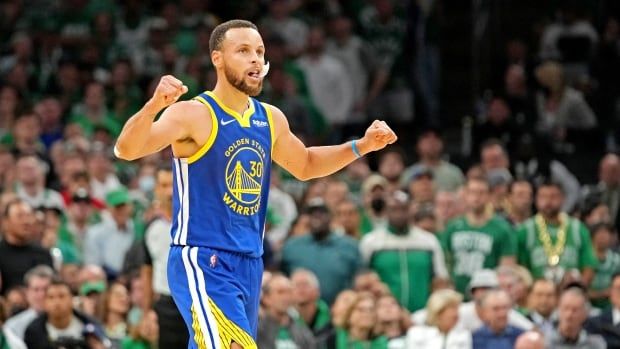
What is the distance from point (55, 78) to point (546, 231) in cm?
656

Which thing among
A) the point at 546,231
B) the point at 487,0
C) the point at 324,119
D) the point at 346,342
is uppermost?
the point at 487,0

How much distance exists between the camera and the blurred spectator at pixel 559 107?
17966 mm

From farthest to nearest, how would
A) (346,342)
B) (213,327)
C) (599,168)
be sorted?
(599,168), (346,342), (213,327)

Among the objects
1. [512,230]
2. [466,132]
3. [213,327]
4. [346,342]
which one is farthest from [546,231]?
[213,327]

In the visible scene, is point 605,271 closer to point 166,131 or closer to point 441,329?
point 441,329

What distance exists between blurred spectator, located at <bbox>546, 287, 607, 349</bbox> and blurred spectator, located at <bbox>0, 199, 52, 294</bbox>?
428 centimetres

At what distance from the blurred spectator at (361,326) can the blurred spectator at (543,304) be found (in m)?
1.49

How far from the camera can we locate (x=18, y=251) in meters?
13.0

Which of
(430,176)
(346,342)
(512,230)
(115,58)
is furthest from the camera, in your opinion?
(115,58)

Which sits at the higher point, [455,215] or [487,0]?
[487,0]

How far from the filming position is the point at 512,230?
14.4 metres

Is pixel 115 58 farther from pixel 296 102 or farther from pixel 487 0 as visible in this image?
pixel 487 0

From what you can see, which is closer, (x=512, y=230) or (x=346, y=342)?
(x=346, y=342)

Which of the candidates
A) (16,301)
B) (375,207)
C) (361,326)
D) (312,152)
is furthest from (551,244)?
(312,152)
